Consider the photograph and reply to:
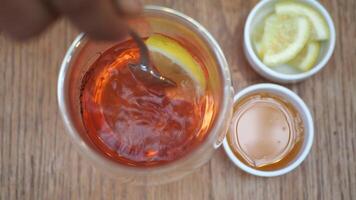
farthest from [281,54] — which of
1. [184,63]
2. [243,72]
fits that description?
[184,63]

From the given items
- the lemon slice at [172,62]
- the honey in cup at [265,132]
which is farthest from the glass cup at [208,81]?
the honey in cup at [265,132]

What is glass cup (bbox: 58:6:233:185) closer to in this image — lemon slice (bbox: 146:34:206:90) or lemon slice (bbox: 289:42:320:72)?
lemon slice (bbox: 146:34:206:90)

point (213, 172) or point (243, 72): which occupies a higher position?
point (243, 72)

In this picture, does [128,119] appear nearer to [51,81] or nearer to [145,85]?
[145,85]

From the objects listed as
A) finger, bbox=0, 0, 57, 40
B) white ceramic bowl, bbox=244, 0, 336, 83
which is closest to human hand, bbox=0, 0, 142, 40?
finger, bbox=0, 0, 57, 40

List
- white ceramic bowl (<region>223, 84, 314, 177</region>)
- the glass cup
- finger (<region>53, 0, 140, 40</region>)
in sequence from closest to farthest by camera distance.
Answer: finger (<region>53, 0, 140, 40</region>) → the glass cup → white ceramic bowl (<region>223, 84, 314, 177</region>)
